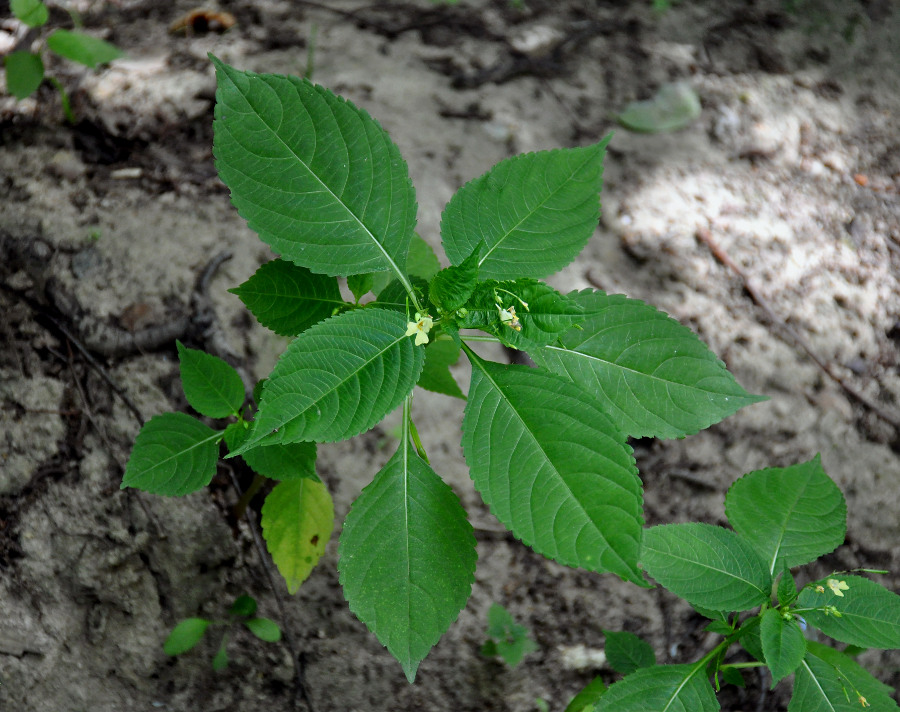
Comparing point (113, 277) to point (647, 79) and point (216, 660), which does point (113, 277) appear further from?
point (647, 79)

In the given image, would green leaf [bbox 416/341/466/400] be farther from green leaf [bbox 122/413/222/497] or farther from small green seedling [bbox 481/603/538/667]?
small green seedling [bbox 481/603/538/667]

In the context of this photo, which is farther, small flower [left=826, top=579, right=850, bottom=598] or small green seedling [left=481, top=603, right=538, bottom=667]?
small green seedling [left=481, top=603, right=538, bottom=667]

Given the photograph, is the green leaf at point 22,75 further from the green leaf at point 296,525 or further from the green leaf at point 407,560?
the green leaf at point 407,560

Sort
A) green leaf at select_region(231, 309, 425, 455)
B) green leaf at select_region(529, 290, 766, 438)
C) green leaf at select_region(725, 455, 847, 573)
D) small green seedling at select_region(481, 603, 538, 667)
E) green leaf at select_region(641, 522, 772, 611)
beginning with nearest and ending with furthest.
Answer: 1. green leaf at select_region(231, 309, 425, 455)
2. green leaf at select_region(529, 290, 766, 438)
3. green leaf at select_region(641, 522, 772, 611)
4. green leaf at select_region(725, 455, 847, 573)
5. small green seedling at select_region(481, 603, 538, 667)

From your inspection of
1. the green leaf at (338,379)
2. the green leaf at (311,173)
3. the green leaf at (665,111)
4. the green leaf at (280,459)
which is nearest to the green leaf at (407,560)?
the green leaf at (280,459)

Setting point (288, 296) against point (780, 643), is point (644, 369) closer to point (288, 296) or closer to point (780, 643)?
point (780, 643)

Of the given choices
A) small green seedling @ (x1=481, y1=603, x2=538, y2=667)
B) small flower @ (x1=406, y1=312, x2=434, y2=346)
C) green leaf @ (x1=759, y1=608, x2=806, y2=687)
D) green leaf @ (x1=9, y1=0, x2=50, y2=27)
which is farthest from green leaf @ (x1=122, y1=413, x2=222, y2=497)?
green leaf @ (x1=9, y1=0, x2=50, y2=27)
